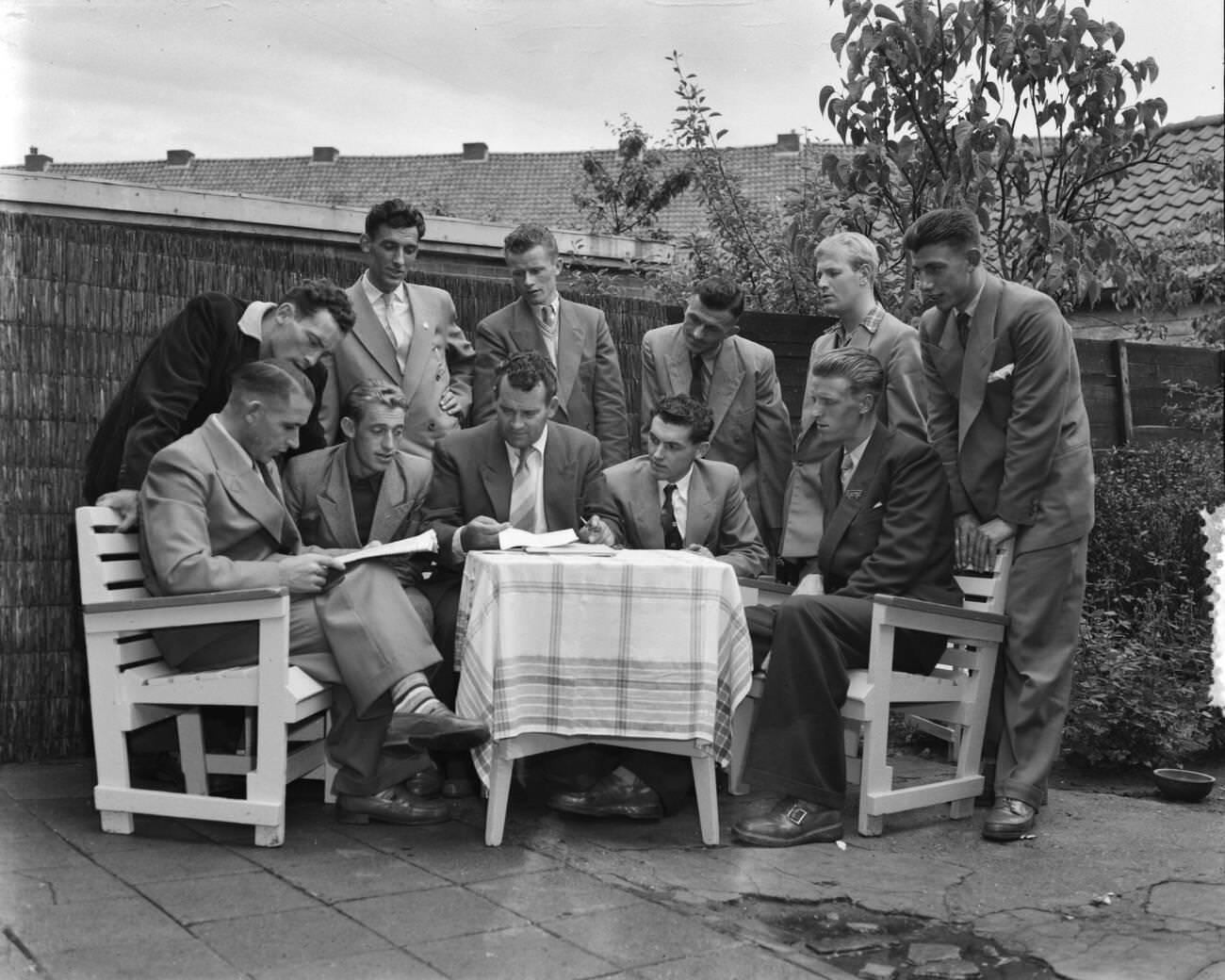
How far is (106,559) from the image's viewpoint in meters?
4.32

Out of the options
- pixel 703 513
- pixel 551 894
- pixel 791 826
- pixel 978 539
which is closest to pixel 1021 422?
pixel 978 539

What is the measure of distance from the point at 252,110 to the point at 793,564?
121 inches

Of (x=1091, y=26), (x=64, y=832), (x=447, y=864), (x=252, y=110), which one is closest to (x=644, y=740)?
(x=447, y=864)

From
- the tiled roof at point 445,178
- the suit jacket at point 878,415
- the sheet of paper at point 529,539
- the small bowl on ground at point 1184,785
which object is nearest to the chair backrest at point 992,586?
the suit jacket at point 878,415

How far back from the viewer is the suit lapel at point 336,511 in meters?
4.83

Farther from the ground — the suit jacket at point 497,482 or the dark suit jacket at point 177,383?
the dark suit jacket at point 177,383

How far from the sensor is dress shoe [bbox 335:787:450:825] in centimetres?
439

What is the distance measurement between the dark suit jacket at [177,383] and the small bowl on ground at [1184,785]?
12.4 feet

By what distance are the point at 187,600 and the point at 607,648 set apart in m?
1.28

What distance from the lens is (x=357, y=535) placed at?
4.87 m

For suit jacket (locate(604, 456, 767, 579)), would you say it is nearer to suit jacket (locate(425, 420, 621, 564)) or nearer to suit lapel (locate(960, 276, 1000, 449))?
suit jacket (locate(425, 420, 621, 564))

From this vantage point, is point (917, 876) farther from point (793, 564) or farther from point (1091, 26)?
point (1091, 26)

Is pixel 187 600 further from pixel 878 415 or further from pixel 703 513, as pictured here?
pixel 878 415

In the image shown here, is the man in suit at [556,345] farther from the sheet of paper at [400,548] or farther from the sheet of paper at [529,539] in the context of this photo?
the sheet of paper at [400,548]
